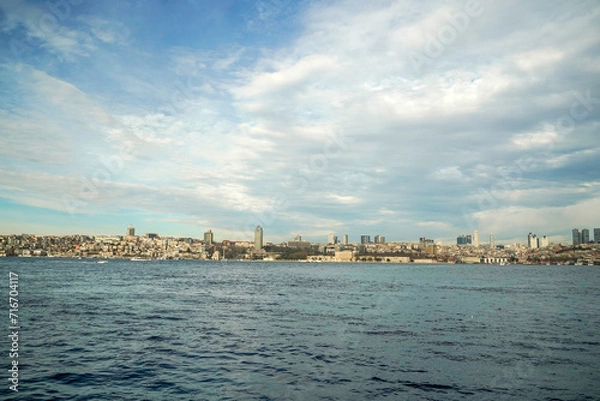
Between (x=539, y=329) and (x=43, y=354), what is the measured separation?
34.5 meters

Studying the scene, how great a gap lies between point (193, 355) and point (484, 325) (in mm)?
23804

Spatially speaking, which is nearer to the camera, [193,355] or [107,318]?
[193,355]

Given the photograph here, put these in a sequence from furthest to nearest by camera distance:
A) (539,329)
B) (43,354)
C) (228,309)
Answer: (228,309), (539,329), (43,354)

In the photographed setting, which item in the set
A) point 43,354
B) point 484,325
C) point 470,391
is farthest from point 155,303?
point 470,391

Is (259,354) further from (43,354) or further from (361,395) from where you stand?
(43,354)

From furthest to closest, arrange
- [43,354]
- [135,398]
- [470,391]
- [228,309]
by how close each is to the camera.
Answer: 1. [228,309]
2. [43,354]
3. [470,391]
4. [135,398]

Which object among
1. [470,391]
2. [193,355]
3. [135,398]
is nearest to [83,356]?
[193,355]

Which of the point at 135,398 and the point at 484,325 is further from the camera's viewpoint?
the point at 484,325

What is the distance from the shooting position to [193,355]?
2217cm

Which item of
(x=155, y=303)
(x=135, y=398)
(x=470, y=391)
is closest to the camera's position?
(x=135, y=398)

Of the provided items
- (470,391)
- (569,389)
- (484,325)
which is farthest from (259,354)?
(484,325)

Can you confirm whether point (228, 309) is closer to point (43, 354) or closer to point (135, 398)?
point (43, 354)

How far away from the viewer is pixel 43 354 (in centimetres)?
2200

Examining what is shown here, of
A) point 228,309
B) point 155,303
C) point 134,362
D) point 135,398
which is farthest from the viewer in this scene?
point 155,303
